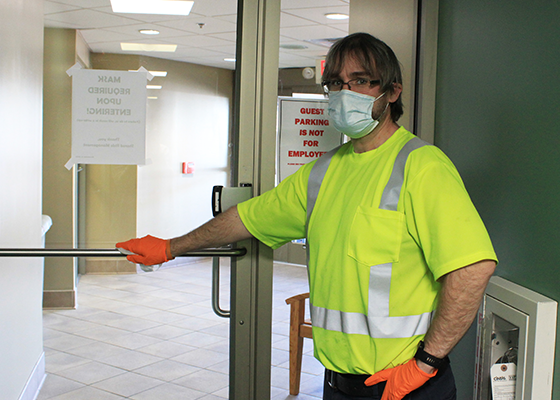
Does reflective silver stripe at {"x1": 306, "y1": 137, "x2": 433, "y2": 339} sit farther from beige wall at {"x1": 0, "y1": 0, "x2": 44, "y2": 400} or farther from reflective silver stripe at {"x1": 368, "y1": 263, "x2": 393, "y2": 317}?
beige wall at {"x1": 0, "y1": 0, "x2": 44, "y2": 400}

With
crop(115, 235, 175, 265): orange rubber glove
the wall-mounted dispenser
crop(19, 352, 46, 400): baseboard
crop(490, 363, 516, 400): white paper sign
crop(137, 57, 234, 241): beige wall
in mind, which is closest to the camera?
the wall-mounted dispenser

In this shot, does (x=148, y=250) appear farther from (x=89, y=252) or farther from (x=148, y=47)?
(x=148, y=47)

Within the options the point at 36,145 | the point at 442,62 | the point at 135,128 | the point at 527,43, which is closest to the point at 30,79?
the point at 36,145

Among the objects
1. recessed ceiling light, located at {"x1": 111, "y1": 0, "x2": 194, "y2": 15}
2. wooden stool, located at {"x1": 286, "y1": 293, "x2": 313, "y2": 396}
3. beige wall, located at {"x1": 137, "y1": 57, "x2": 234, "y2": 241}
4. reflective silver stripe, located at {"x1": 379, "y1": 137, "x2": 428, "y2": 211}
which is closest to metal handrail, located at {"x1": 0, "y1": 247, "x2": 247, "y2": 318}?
beige wall, located at {"x1": 137, "y1": 57, "x2": 234, "y2": 241}

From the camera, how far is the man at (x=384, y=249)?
1259mm

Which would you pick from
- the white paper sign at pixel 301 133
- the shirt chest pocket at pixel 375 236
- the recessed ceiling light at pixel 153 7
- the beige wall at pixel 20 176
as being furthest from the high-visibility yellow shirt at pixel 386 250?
the beige wall at pixel 20 176

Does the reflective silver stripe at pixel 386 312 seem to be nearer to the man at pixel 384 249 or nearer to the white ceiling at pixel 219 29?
the man at pixel 384 249

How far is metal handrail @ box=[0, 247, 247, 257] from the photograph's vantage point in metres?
1.76

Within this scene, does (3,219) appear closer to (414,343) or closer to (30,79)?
(30,79)

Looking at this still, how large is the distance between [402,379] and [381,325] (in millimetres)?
139

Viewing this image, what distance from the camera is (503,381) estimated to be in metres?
1.39

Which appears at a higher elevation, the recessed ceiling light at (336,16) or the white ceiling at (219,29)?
the recessed ceiling light at (336,16)

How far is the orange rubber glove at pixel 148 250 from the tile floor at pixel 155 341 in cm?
14

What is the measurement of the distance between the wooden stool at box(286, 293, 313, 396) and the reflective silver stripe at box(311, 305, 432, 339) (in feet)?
1.70
